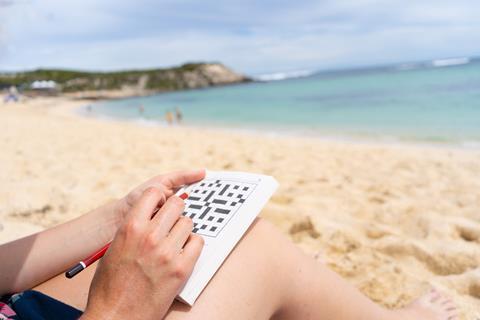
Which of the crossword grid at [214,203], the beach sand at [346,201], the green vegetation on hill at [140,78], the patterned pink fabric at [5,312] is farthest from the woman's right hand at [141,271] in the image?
the green vegetation on hill at [140,78]

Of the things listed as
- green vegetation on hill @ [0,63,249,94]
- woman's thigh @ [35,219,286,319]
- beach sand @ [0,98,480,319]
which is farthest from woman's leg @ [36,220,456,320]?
green vegetation on hill @ [0,63,249,94]

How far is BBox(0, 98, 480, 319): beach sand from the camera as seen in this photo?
1.79 m

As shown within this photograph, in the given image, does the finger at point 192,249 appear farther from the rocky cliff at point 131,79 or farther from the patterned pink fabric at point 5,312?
the rocky cliff at point 131,79

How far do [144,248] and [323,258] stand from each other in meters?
1.35

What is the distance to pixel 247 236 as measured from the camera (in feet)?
3.21

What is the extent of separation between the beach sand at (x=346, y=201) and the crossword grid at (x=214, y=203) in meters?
0.93

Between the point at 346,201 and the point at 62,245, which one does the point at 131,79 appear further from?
the point at 62,245

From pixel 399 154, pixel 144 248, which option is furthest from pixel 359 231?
pixel 399 154

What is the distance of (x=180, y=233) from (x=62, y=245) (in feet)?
1.77

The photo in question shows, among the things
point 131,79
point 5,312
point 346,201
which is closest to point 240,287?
point 5,312

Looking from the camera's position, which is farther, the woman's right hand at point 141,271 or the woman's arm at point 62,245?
the woman's arm at point 62,245

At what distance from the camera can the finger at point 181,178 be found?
121 cm

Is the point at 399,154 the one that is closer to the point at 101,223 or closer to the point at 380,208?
the point at 380,208

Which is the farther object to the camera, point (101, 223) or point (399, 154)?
→ point (399, 154)
